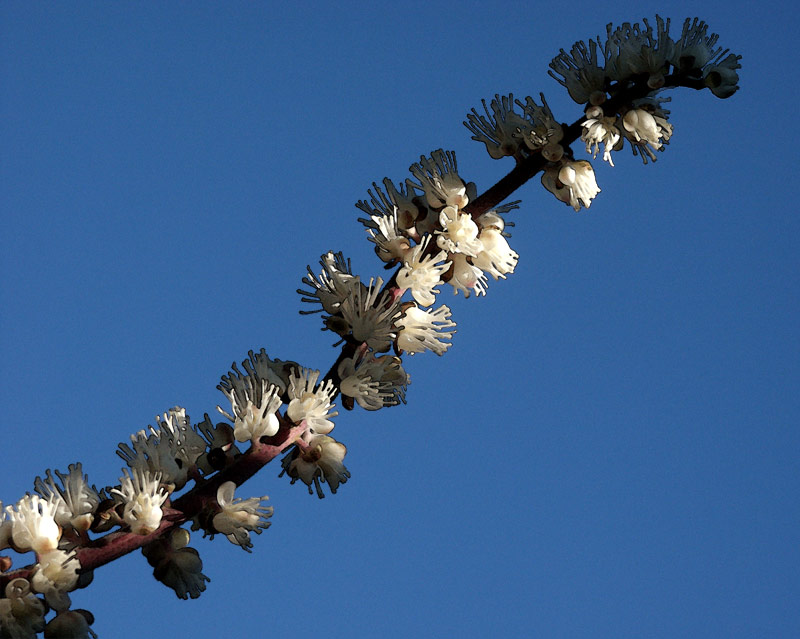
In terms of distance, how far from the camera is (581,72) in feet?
6.03

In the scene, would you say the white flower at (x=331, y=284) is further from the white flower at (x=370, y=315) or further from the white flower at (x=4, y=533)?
the white flower at (x=4, y=533)

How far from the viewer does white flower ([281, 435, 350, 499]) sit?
5.75 feet

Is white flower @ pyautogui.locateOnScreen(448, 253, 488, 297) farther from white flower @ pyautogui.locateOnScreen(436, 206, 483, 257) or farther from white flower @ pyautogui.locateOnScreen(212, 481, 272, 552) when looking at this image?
white flower @ pyautogui.locateOnScreen(212, 481, 272, 552)

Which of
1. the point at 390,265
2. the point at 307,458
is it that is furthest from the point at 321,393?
the point at 390,265

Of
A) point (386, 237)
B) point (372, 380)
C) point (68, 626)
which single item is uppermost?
point (386, 237)

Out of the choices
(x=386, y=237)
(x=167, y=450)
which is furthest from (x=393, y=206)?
(x=167, y=450)

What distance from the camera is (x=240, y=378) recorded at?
174 centimetres

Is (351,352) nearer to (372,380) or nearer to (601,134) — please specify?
(372,380)

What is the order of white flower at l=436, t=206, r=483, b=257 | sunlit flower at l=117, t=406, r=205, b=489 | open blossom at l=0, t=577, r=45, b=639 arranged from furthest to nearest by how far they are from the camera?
1. white flower at l=436, t=206, r=483, b=257
2. sunlit flower at l=117, t=406, r=205, b=489
3. open blossom at l=0, t=577, r=45, b=639

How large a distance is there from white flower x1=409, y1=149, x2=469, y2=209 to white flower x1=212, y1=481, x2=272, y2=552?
0.51m

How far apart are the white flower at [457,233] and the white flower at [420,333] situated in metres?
0.10

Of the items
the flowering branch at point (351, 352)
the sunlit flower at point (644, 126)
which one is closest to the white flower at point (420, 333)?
the flowering branch at point (351, 352)

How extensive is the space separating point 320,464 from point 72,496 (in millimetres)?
339

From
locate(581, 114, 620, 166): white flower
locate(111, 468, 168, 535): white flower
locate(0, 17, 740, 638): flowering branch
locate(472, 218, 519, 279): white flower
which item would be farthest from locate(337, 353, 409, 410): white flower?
locate(581, 114, 620, 166): white flower
